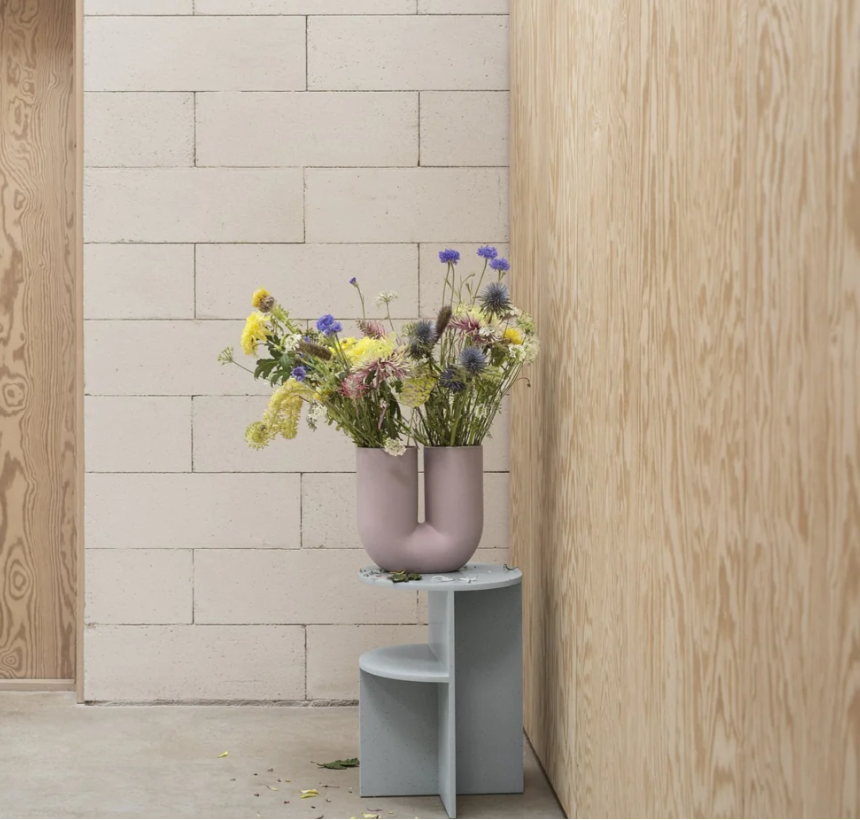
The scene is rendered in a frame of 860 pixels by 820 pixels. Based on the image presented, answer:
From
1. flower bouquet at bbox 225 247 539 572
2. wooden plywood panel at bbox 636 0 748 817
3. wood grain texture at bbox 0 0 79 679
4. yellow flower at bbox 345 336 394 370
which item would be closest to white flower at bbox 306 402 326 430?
flower bouquet at bbox 225 247 539 572

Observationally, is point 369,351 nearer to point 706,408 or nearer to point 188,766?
point 706,408

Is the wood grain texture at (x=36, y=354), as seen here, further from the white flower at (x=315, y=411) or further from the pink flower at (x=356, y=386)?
the pink flower at (x=356, y=386)

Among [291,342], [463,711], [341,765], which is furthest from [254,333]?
[341,765]

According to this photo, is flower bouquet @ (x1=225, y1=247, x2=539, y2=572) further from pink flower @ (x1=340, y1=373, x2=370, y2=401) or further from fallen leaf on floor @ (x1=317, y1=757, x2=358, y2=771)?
fallen leaf on floor @ (x1=317, y1=757, x2=358, y2=771)

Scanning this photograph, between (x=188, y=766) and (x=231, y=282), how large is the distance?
1.30 meters

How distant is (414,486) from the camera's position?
214cm

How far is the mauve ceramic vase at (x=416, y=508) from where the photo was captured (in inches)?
83.4

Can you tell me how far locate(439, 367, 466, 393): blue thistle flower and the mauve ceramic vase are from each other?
0.14 metres

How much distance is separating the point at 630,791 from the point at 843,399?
90cm

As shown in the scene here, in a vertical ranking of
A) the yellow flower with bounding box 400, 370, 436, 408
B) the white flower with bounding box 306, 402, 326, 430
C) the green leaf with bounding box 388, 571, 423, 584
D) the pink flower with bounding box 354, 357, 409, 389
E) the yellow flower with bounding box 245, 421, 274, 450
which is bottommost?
the green leaf with bounding box 388, 571, 423, 584

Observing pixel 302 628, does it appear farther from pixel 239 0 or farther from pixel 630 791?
pixel 239 0

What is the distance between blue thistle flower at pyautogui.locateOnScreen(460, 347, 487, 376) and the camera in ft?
6.77

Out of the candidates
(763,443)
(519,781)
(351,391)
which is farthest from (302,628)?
(763,443)

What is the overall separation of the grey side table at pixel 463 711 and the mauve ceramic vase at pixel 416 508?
0.08m
